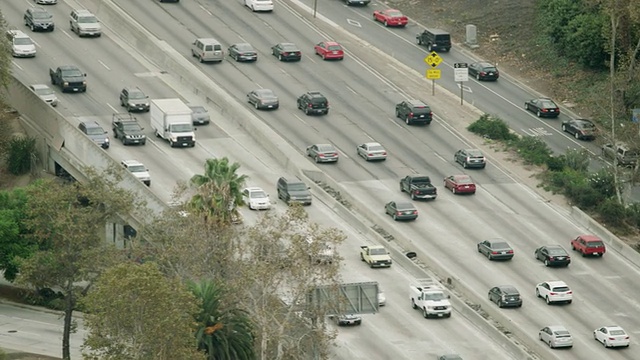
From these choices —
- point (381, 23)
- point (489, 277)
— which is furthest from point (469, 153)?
point (381, 23)

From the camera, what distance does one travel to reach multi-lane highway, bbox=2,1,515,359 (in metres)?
119

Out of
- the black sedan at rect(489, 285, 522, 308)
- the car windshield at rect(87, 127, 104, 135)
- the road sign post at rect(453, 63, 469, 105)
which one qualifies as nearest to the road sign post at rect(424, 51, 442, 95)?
the road sign post at rect(453, 63, 469, 105)

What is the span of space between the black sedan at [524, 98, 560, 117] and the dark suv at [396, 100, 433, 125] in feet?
29.8

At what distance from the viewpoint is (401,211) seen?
134875 millimetres

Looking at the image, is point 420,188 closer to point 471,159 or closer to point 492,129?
point 471,159

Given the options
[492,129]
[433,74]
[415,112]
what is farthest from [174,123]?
[492,129]

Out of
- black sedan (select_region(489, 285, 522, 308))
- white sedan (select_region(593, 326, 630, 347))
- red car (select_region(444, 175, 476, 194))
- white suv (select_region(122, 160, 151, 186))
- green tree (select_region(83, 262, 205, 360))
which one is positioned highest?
green tree (select_region(83, 262, 205, 360))

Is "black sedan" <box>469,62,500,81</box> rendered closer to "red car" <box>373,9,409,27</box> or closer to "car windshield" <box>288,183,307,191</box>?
"red car" <box>373,9,409,27</box>

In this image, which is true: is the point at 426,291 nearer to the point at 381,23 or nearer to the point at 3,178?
the point at 3,178

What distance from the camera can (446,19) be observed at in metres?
174

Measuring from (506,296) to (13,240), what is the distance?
33075mm

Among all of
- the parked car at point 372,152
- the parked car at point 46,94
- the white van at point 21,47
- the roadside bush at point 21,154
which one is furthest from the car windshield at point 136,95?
the parked car at point 372,152

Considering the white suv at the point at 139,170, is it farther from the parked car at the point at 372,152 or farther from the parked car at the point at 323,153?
the parked car at the point at 372,152

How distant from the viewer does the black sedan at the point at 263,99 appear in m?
152
